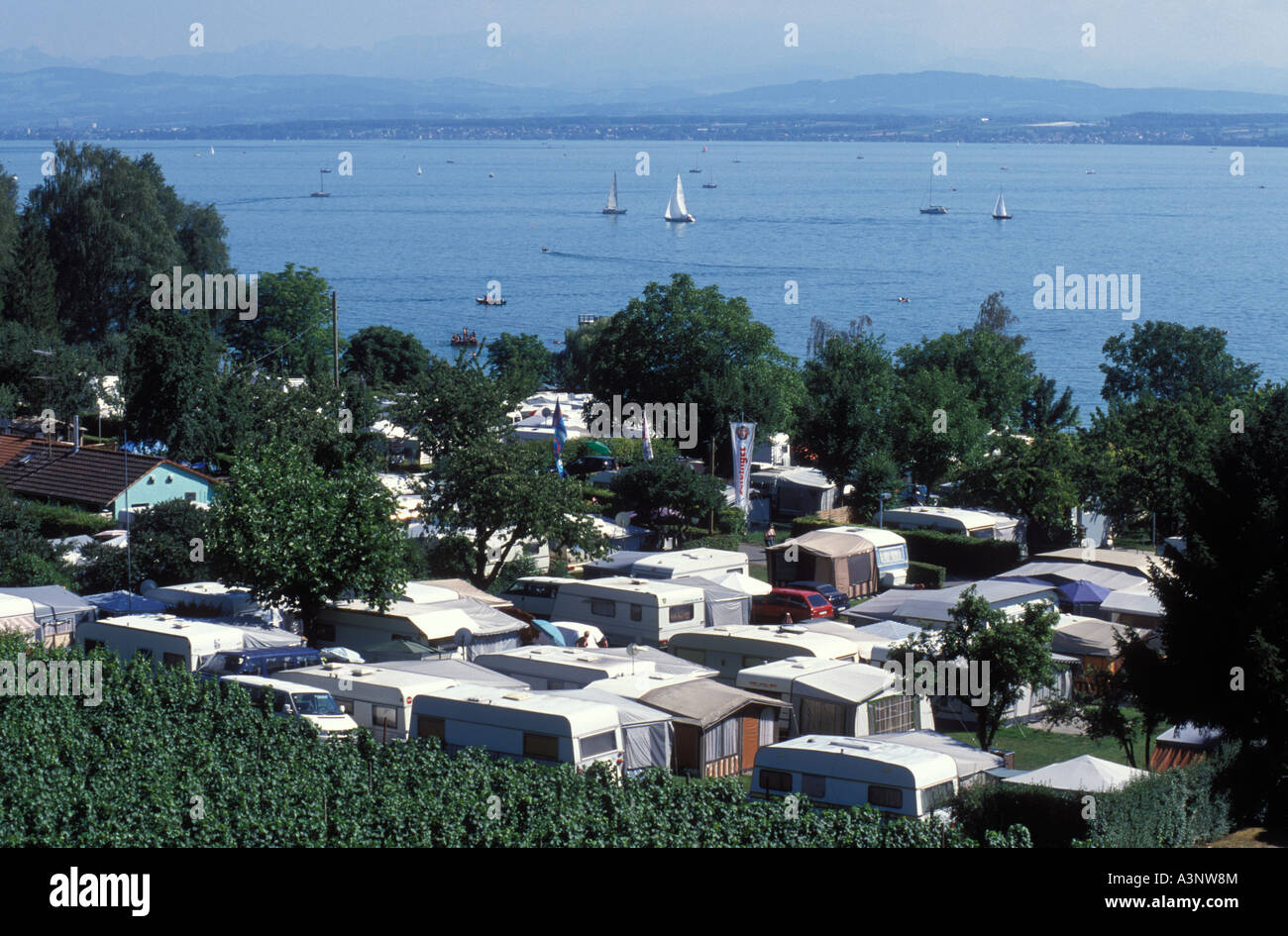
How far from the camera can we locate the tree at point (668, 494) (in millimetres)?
33781

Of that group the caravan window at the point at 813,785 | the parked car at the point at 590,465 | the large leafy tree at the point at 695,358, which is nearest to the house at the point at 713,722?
the caravan window at the point at 813,785

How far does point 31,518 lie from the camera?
1113 inches

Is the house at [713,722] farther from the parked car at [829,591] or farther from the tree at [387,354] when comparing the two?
the tree at [387,354]

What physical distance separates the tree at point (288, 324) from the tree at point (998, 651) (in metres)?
50.9

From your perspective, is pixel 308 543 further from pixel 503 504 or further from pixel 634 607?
pixel 503 504

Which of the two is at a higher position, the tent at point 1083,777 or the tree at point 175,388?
the tree at point 175,388

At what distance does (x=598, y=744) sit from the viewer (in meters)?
15.4

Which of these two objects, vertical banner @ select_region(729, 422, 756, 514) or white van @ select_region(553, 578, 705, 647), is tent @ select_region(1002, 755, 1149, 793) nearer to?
white van @ select_region(553, 578, 705, 647)

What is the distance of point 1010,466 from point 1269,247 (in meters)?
143

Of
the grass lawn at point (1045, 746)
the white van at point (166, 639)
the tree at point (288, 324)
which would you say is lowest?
the grass lawn at point (1045, 746)

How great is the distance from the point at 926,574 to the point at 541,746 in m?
18.3
